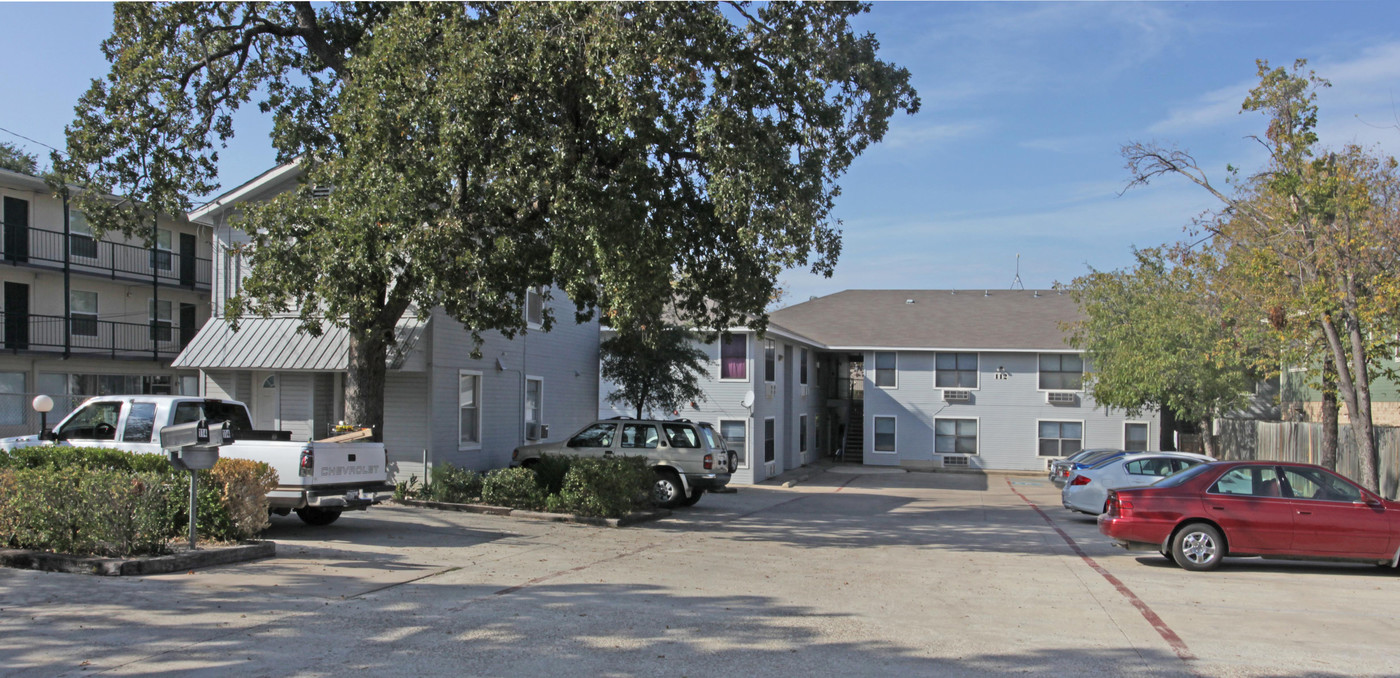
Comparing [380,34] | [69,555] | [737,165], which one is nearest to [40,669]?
[69,555]

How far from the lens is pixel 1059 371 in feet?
129

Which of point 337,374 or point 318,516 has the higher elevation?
point 337,374

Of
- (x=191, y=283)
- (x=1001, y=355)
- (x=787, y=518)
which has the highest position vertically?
(x=191, y=283)

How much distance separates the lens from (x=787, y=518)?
19953mm

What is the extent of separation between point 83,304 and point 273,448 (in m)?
22.6

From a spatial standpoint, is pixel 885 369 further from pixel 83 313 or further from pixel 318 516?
pixel 318 516

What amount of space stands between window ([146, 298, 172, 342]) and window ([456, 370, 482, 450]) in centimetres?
1732

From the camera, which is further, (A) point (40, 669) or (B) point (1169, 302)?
(B) point (1169, 302)

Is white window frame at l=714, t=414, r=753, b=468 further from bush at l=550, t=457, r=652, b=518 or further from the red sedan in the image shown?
the red sedan

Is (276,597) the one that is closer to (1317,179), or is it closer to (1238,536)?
(1238,536)

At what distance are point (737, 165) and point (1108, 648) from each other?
7.67 meters

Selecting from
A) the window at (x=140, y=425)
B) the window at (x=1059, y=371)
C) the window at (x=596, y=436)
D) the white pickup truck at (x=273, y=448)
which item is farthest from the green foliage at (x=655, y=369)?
the window at (x=1059, y=371)

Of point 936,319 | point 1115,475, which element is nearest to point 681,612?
point 1115,475

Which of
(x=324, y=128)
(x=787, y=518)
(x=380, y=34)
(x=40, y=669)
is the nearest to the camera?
(x=40, y=669)
